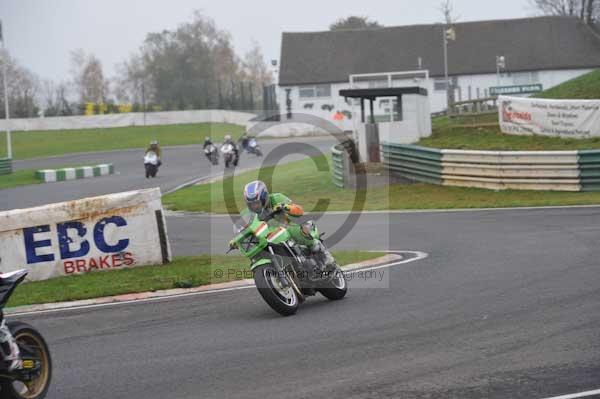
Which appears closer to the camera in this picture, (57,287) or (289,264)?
(289,264)

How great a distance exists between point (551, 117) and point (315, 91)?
43.3m

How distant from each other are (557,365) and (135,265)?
318 inches

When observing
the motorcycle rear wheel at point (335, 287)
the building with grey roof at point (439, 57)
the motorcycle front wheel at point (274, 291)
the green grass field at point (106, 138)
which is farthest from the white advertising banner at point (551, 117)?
the building with grey roof at point (439, 57)

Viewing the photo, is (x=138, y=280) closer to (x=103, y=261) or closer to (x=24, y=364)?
(x=103, y=261)

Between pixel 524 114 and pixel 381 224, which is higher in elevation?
pixel 524 114

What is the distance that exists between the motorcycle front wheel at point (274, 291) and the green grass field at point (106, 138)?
4684cm

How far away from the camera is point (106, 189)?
1253 inches

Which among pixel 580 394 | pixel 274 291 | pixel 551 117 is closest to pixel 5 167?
pixel 551 117

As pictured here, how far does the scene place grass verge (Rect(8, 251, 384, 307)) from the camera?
1154cm

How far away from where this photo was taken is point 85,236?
13102 mm

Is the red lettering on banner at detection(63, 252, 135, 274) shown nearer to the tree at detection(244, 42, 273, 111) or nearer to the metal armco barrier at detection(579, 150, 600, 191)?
the metal armco barrier at detection(579, 150, 600, 191)

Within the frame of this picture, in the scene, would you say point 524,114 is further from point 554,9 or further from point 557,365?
point 554,9

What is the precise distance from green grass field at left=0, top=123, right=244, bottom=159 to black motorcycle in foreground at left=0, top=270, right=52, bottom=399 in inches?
1916

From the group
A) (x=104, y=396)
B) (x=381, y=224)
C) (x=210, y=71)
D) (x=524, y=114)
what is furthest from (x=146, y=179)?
(x=210, y=71)
